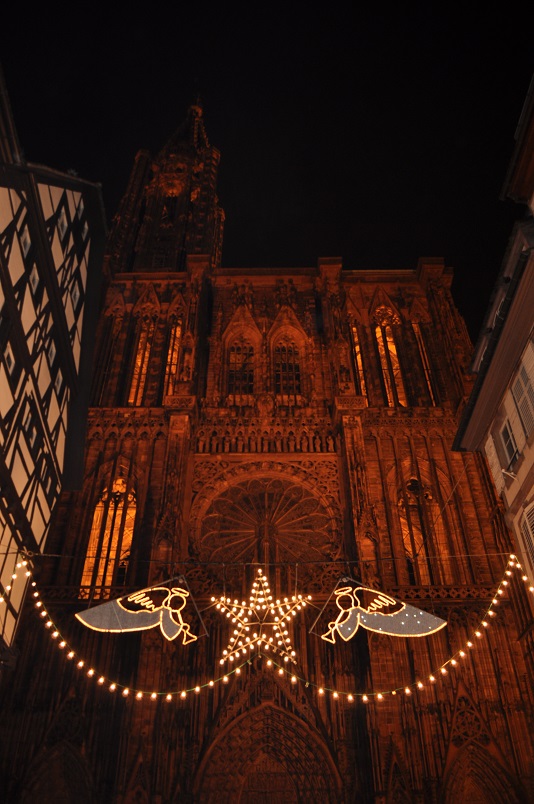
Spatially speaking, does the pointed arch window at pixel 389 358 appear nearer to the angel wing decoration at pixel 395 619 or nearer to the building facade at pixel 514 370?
the building facade at pixel 514 370

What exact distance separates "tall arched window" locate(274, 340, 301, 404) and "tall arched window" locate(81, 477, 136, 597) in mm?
7141

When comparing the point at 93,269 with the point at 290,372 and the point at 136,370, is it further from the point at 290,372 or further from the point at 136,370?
the point at 290,372

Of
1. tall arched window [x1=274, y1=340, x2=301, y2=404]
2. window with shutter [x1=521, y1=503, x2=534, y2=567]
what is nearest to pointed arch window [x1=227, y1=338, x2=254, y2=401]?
tall arched window [x1=274, y1=340, x2=301, y2=404]

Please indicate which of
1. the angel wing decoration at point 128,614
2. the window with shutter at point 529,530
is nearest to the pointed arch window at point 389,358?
the window with shutter at point 529,530

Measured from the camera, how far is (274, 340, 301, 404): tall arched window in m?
25.8

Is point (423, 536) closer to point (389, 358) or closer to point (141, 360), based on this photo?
point (389, 358)

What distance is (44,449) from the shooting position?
1700cm

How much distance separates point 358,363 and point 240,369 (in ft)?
15.5

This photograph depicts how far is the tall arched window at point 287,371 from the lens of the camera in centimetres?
2583

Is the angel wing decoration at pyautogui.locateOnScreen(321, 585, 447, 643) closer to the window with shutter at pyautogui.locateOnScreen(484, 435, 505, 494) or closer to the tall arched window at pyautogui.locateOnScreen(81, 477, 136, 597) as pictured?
the window with shutter at pyautogui.locateOnScreen(484, 435, 505, 494)

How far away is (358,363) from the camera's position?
26.3 m

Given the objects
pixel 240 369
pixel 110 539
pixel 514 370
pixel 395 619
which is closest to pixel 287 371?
pixel 240 369

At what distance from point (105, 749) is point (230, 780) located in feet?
11.0

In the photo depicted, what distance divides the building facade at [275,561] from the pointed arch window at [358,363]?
0.08 m
